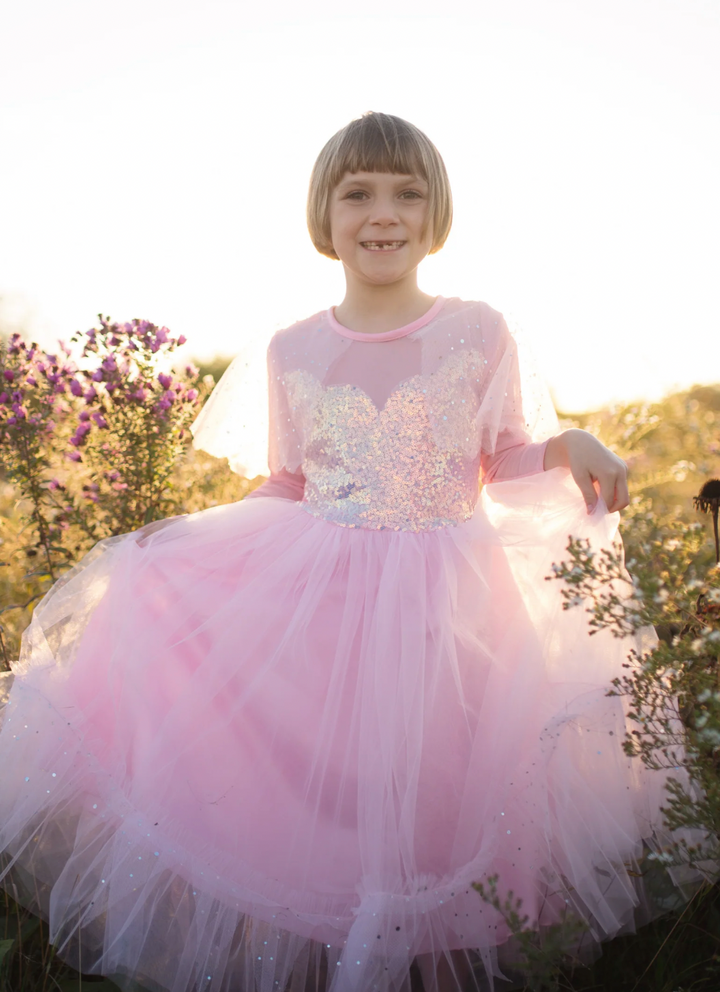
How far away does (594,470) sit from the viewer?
1800mm

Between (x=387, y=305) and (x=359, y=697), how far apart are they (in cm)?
116

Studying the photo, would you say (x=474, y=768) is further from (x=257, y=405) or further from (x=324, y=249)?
(x=324, y=249)

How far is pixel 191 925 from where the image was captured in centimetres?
146

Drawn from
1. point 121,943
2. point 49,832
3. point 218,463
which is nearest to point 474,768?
point 121,943

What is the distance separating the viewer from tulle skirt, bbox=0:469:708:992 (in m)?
1.44

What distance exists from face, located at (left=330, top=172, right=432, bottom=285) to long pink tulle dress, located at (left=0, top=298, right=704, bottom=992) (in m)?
0.22

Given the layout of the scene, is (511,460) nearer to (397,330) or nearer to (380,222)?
(397,330)

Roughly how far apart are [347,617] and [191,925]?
2.32ft

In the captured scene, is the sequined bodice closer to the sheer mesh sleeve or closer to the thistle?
the sheer mesh sleeve

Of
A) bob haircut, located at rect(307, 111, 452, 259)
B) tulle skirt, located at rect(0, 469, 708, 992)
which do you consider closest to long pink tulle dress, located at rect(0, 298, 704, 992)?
tulle skirt, located at rect(0, 469, 708, 992)

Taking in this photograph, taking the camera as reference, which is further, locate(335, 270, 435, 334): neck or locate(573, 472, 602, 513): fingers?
locate(335, 270, 435, 334): neck

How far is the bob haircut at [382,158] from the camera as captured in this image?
6.68 ft

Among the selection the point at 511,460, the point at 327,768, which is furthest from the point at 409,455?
the point at 327,768

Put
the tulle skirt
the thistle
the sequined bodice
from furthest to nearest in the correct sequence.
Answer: the sequined bodice → the thistle → the tulle skirt
